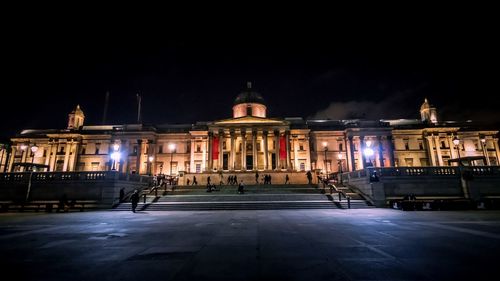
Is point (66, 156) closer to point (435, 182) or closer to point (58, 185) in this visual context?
point (58, 185)

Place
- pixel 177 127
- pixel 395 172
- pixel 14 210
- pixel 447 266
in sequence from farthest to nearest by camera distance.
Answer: pixel 177 127, pixel 395 172, pixel 14 210, pixel 447 266

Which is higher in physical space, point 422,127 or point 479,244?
point 422,127

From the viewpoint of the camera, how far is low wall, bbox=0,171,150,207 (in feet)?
81.1

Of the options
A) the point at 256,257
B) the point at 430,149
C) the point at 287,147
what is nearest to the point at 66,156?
the point at 287,147

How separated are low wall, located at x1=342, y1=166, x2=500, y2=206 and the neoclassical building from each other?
28086mm

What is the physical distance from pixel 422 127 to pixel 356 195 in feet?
145

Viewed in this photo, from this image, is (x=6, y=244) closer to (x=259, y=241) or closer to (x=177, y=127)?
(x=259, y=241)

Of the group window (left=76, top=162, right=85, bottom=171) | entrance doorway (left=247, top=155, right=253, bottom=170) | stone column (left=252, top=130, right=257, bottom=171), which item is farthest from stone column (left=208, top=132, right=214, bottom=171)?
window (left=76, top=162, right=85, bottom=171)

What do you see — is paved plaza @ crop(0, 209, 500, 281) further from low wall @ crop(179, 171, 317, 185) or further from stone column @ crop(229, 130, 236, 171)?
stone column @ crop(229, 130, 236, 171)

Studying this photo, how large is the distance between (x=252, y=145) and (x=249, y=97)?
1421 centimetres

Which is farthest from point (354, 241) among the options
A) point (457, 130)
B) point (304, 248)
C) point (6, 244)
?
point (457, 130)

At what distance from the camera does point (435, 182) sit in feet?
80.4

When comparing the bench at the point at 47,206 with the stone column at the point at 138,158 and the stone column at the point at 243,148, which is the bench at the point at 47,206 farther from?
the stone column at the point at 138,158

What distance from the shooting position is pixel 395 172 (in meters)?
24.8
